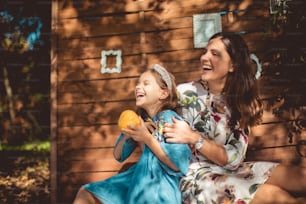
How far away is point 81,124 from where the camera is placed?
13.0 ft

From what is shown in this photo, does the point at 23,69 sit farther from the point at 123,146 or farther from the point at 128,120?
the point at 128,120

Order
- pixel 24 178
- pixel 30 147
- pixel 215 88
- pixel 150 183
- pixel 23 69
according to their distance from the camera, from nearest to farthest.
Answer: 1. pixel 150 183
2. pixel 215 88
3. pixel 24 178
4. pixel 30 147
5. pixel 23 69

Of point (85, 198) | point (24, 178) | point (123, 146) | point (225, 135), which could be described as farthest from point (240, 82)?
point (24, 178)

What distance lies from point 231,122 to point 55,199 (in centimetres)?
221

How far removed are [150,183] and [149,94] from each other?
2.17 ft

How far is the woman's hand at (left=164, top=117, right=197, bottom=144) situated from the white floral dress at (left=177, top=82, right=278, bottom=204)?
0.29 m

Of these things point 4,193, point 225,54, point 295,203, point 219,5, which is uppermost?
point 219,5

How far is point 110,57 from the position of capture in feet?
12.9

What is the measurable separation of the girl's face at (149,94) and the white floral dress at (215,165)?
33 centimetres

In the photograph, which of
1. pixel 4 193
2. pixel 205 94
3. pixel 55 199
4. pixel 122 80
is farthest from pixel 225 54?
pixel 4 193

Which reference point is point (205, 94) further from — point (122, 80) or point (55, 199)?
point (55, 199)

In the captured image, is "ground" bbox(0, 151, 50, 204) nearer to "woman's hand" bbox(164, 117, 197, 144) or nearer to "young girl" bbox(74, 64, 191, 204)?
"young girl" bbox(74, 64, 191, 204)

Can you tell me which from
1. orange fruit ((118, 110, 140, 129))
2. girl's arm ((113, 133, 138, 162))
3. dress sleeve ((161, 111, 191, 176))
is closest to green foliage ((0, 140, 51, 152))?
girl's arm ((113, 133, 138, 162))

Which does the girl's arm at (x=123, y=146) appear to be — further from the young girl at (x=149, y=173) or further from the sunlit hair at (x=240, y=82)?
the sunlit hair at (x=240, y=82)
